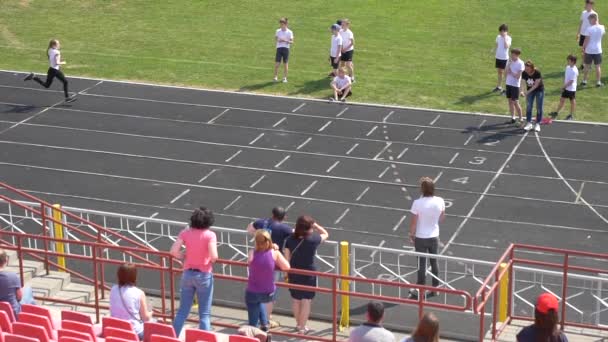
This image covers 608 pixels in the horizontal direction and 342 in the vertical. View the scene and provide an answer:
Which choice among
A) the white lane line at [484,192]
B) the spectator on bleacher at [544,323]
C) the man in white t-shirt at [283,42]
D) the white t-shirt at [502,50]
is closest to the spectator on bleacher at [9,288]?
the spectator on bleacher at [544,323]

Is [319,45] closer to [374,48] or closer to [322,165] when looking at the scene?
[374,48]

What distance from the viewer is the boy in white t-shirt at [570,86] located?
928 inches

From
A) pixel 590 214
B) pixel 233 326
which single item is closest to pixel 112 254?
pixel 233 326

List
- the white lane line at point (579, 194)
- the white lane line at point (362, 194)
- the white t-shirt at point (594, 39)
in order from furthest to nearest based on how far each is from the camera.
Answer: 1. the white t-shirt at point (594, 39)
2. the white lane line at point (362, 194)
3. the white lane line at point (579, 194)

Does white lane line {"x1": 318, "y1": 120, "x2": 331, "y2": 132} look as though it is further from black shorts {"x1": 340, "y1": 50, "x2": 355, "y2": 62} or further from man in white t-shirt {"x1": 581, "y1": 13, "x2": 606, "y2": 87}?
man in white t-shirt {"x1": 581, "y1": 13, "x2": 606, "y2": 87}

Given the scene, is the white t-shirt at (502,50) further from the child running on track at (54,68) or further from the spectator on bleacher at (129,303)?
the spectator on bleacher at (129,303)

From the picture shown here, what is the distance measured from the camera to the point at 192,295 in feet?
39.0

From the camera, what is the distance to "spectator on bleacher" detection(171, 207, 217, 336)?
38.3ft

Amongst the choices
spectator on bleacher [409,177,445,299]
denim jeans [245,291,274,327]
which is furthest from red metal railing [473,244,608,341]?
denim jeans [245,291,274,327]

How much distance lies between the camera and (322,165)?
21.5 metres

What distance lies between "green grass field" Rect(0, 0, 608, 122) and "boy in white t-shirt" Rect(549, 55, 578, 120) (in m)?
0.57

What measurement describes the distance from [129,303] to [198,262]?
39.1 inches

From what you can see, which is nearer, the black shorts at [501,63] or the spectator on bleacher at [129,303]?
the spectator on bleacher at [129,303]

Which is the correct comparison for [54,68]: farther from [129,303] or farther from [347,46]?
[129,303]
